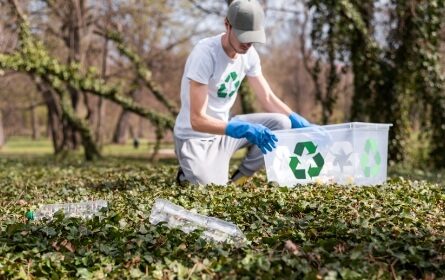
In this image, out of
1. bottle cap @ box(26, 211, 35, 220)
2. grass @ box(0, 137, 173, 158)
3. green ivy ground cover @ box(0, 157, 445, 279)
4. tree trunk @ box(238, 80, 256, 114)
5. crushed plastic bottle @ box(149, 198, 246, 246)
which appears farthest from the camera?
grass @ box(0, 137, 173, 158)

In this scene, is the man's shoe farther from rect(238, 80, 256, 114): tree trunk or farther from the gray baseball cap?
rect(238, 80, 256, 114): tree trunk

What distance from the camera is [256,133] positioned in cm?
498

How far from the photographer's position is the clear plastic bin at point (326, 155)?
4.98m

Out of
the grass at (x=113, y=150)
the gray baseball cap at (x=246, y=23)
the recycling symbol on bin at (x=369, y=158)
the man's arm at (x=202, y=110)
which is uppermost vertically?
the gray baseball cap at (x=246, y=23)

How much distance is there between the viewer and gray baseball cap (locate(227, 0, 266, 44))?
4855 millimetres

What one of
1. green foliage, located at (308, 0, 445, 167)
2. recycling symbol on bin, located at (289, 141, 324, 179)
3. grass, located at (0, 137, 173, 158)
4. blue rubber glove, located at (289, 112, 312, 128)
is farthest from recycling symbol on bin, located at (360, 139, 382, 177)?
grass, located at (0, 137, 173, 158)

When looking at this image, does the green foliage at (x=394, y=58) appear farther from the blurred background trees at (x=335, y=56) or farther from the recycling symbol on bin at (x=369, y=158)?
the recycling symbol on bin at (x=369, y=158)

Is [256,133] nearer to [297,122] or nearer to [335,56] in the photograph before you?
[297,122]

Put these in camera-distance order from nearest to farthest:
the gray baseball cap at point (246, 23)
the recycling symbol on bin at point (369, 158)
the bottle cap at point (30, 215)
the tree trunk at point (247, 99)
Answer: the bottle cap at point (30, 215)
the gray baseball cap at point (246, 23)
the recycling symbol on bin at point (369, 158)
the tree trunk at point (247, 99)

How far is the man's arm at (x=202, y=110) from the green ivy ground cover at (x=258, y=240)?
625 millimetres

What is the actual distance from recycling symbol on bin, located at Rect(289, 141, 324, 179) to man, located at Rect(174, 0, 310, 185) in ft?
0.76

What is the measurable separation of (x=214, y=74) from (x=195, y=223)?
2.00 metres

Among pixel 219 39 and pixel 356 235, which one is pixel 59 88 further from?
pixel 356 235

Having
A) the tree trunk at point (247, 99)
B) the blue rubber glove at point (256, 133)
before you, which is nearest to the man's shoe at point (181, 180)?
the blue rubber glove at point (256, 133)
